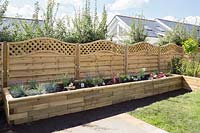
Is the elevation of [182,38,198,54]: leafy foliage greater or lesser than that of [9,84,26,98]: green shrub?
greater

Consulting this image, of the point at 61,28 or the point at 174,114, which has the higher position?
the point at 61,28

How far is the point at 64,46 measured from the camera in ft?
20.1

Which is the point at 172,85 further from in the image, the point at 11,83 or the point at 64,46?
the point at 11,83

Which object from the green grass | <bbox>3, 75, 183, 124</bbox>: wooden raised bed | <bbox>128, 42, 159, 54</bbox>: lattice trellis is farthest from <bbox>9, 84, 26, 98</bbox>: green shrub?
<bbox>128, 42, 159, 54</bbox>: lattice trellis

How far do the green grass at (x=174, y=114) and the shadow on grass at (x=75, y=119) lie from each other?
1.20ft

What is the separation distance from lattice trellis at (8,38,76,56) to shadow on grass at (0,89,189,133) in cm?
170

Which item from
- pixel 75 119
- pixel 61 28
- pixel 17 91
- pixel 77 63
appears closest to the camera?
pixel 75 119

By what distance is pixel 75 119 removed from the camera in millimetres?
Result: 4676

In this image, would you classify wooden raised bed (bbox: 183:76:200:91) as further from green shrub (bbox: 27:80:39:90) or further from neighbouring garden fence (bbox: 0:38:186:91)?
green shrub (bbox: 27:80:39:90)

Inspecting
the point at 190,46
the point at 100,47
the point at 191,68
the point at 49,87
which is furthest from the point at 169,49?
the point at 49,87

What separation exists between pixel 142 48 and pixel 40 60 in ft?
13.4

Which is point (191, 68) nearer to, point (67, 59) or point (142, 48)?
point (142, 48)

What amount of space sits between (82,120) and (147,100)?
2389 mm

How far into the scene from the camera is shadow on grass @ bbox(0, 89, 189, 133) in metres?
4.12
